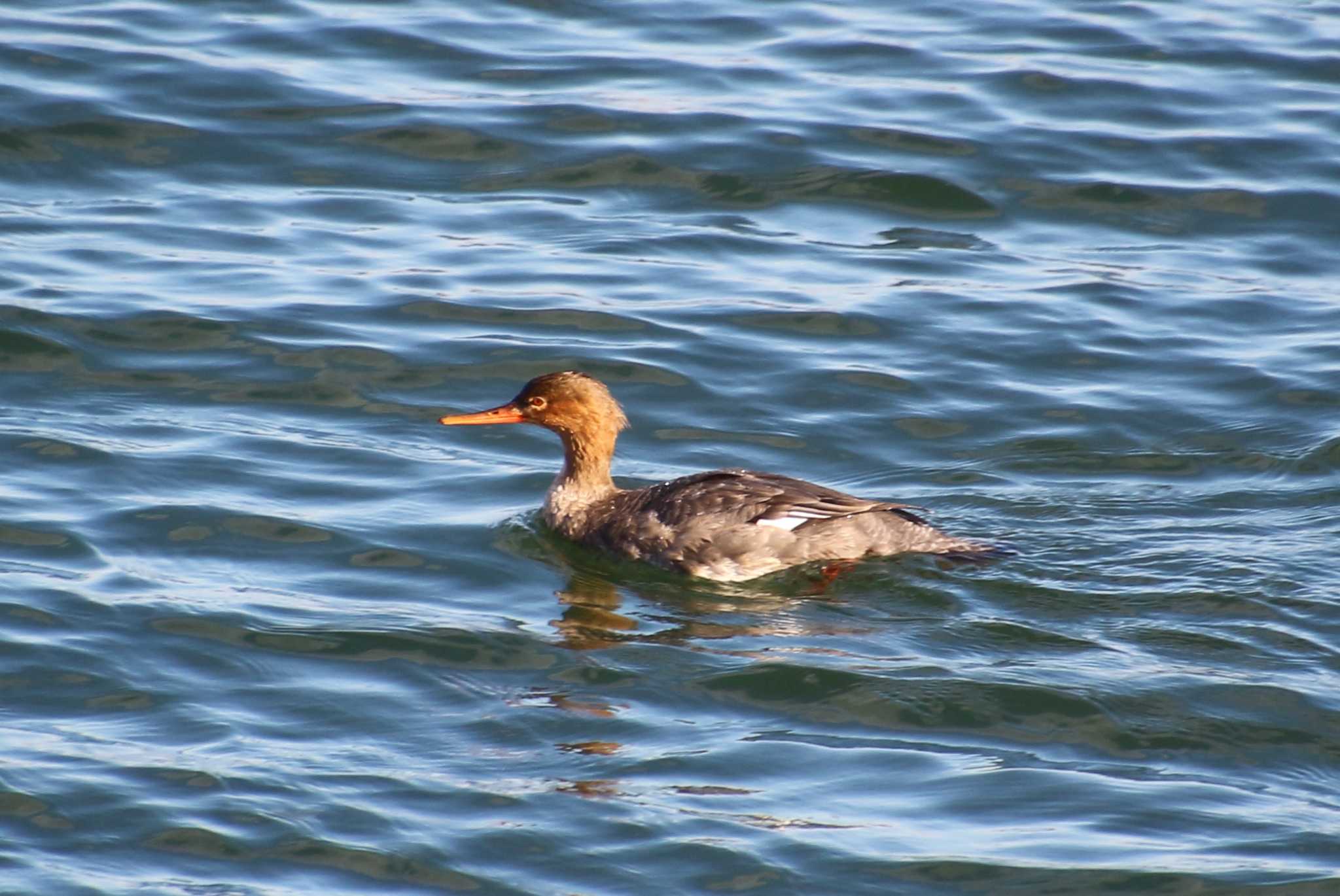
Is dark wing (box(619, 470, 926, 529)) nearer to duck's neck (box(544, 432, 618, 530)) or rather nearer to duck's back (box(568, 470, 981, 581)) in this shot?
duck's back (box(568, 470, 981, 581))

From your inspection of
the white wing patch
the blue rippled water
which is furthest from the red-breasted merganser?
the blue rippled water

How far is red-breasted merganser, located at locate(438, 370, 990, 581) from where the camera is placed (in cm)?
1012

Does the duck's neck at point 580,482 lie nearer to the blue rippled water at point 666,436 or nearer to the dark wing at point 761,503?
the blue rippled water at point 666,436

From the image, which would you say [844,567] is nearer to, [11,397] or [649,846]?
[649,846]

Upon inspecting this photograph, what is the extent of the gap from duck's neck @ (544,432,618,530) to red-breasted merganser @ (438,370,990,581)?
0.01 meters

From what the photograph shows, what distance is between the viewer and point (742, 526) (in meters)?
10.2

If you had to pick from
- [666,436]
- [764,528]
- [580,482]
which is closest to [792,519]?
[764,528]

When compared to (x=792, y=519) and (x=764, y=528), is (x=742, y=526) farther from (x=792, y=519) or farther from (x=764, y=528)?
(x=792, y=519)

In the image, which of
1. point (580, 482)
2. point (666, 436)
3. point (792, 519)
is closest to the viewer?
point (792, 519)

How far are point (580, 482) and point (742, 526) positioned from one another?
1143 mm

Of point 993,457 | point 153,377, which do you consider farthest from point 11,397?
point 993,457

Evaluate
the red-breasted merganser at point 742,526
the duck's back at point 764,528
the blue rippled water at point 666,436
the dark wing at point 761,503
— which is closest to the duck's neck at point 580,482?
the red-breasted merganser at point 742,526

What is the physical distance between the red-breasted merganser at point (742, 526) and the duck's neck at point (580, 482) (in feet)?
0.04

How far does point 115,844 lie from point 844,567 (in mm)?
4116
